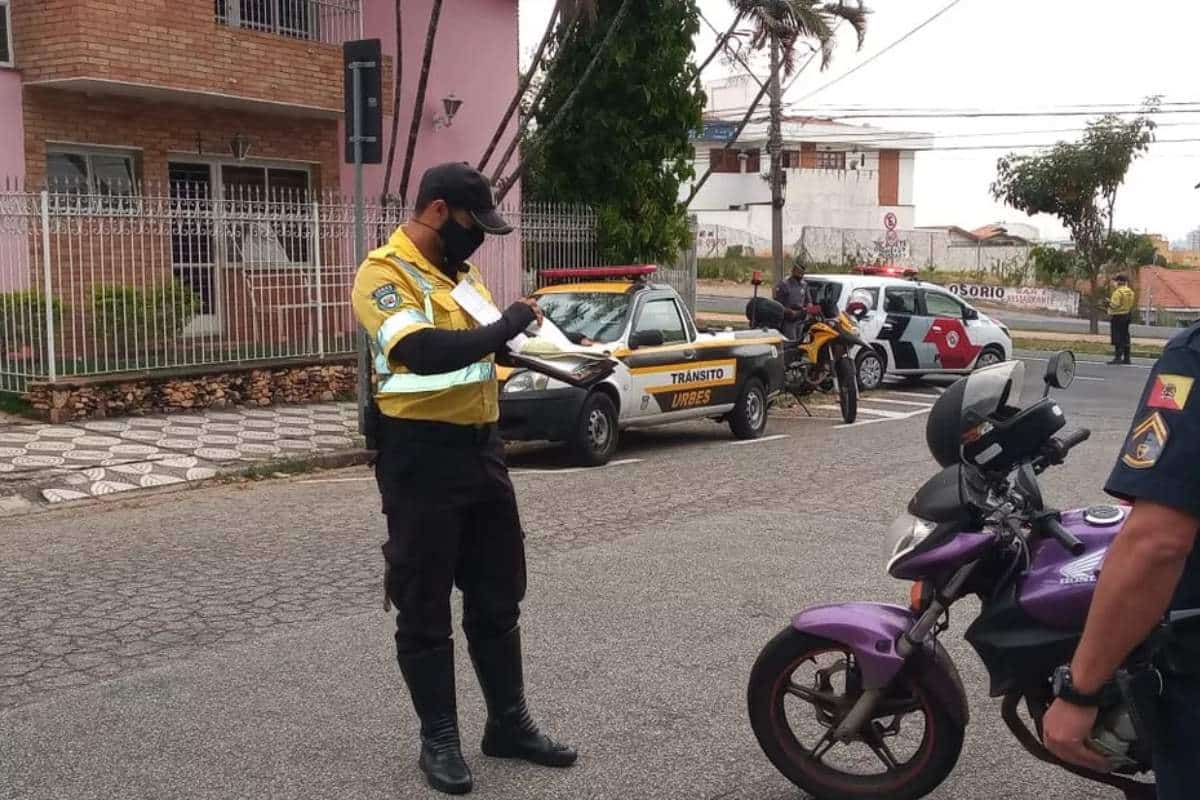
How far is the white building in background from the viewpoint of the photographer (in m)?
64.3

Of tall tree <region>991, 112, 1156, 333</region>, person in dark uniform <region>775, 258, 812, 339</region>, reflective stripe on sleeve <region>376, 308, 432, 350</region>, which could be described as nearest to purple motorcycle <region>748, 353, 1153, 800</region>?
reflective stripe on sleeve <region>376, 308, 432, 350</region>

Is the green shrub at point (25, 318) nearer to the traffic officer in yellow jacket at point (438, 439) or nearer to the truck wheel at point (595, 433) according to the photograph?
the truck wheel at point (595, 433)

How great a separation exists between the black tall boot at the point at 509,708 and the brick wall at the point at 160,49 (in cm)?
1130

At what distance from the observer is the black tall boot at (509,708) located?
4.09m

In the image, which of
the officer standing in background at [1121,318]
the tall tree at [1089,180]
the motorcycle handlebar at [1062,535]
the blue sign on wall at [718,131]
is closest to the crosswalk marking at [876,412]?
the officer standing in background at [1121,318]

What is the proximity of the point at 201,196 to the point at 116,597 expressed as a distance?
35.0ft

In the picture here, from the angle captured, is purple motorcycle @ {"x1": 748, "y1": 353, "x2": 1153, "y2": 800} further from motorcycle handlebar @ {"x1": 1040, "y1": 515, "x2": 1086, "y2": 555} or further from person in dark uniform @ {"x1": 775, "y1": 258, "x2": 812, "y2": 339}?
person in dark uniform @ {"x1": 775, "y1": 258, "x2": 812, "y2": 339}

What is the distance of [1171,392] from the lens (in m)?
1.95

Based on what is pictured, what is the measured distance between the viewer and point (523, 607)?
19.5 ft

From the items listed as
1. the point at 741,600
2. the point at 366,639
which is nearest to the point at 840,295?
the point at 741,600

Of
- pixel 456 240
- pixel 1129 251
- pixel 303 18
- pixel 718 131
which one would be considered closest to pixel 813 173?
pixel 718 131

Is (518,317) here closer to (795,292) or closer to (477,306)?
(477,306)

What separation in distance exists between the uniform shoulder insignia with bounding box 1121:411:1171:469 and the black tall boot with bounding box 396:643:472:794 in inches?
96.1

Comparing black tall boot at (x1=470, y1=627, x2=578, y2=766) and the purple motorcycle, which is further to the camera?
black tall boot at (x1=470, y1=627, x2=578, y2=766)
